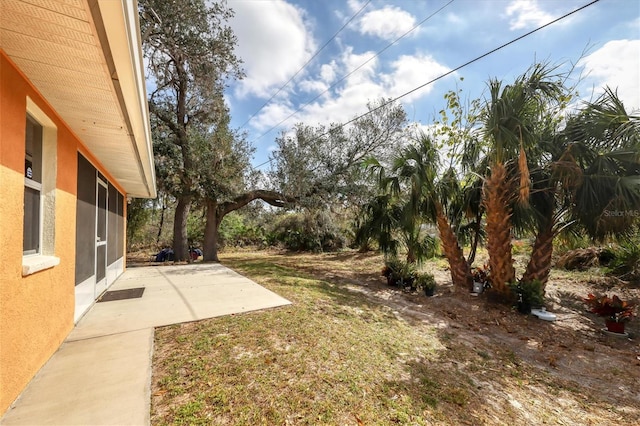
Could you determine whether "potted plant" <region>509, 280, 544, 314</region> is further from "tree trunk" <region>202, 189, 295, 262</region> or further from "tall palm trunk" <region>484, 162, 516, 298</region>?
"tree trunk" <region>202, 189, 295, 262</region>

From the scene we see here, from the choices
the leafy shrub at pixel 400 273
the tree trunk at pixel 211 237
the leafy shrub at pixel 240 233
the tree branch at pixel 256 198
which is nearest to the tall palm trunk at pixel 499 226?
the leafy shrub at pixel 400 273

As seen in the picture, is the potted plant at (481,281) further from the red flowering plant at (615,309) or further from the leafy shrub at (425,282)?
the red flowering plant at (615,309)

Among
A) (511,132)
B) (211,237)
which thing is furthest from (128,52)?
(211,237)

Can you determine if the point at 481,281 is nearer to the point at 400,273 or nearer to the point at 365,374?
the point at 400,273

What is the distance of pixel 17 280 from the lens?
6.88 ft

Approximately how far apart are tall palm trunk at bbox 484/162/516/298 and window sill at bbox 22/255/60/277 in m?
7.59

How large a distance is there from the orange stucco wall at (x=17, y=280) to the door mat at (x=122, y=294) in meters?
2.14

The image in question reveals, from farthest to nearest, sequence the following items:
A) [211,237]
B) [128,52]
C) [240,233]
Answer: [240,233] < [211,237] < [128,52]

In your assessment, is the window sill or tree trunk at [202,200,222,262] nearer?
the window sill

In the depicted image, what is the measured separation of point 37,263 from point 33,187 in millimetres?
803

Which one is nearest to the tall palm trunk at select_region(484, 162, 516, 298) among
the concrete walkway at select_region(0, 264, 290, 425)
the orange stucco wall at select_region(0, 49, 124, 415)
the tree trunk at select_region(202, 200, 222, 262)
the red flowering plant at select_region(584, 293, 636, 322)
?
the red flowering plant at select_region(584, 293, 636, 322)

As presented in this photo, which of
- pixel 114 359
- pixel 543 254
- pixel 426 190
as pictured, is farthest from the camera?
pixel 426 190

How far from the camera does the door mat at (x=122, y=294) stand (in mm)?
4938

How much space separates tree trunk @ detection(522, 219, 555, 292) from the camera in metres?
6.37
